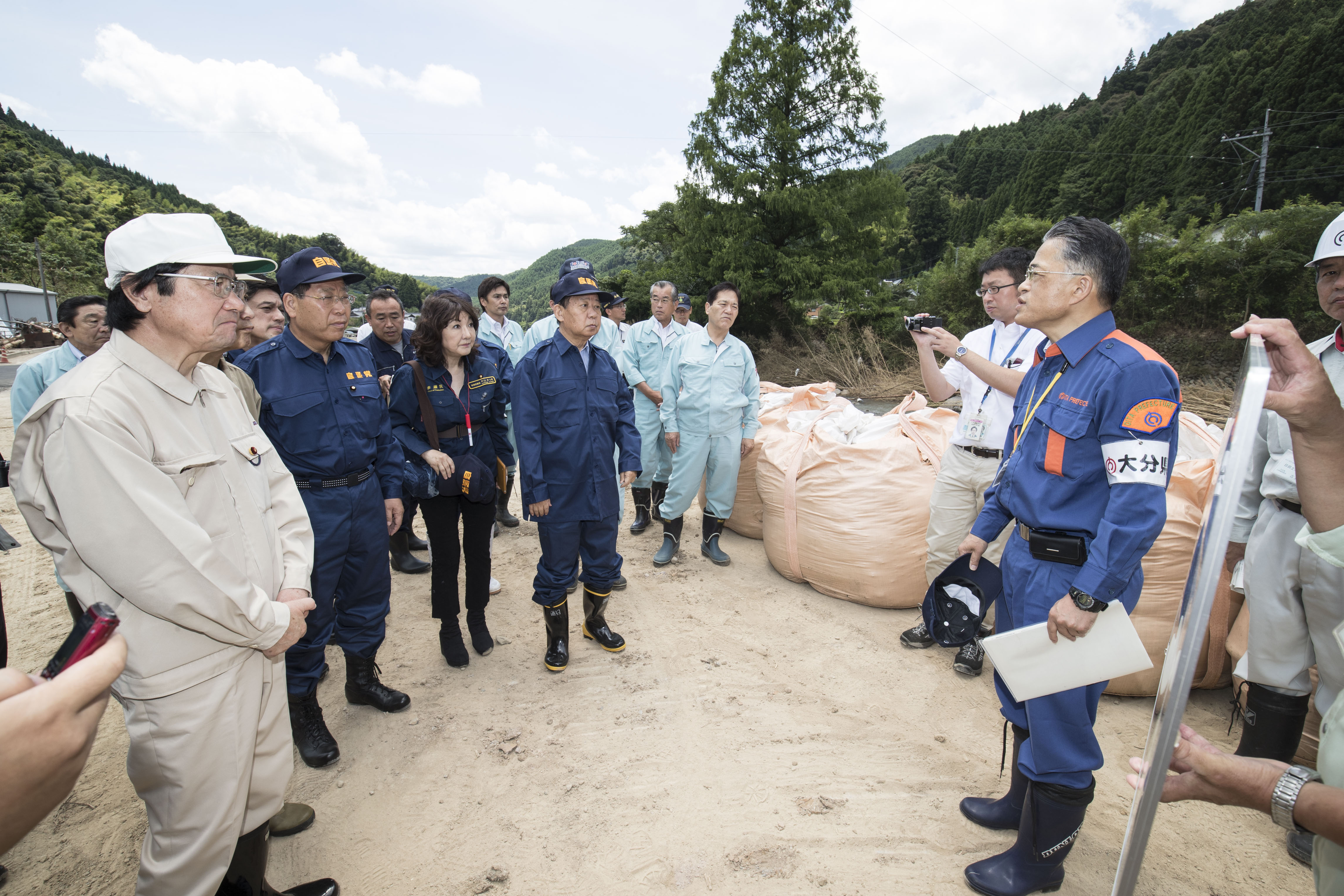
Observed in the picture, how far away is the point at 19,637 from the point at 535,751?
8.86ft

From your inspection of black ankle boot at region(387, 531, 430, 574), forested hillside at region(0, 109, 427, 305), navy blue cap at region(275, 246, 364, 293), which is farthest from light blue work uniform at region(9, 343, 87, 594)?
forested hillside at region(0, 109, 427, 305)

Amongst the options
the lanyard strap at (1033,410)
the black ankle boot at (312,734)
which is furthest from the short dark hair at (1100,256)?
the black ankle boot at (312,734)

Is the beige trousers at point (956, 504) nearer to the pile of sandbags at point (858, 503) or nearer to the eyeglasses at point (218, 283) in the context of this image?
the pile of sandbags at point (858, 503)

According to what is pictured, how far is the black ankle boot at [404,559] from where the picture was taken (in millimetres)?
3775

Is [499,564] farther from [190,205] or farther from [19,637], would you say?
[190,205]

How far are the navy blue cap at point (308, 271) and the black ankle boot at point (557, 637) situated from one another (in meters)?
1.57

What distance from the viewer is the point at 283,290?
7.09ft

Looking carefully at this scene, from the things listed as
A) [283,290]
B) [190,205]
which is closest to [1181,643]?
[283,290]

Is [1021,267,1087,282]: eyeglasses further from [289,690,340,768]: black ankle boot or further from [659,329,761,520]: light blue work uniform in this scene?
[289,690,340,768]: black ankle boot

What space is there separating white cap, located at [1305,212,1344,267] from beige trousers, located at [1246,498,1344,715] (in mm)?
734

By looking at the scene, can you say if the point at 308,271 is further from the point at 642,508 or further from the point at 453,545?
the point at 642,508

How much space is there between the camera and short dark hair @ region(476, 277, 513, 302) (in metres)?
4.95

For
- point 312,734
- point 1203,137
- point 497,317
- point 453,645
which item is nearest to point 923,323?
point 453,645

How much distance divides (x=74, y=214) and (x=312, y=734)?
56818 mm
